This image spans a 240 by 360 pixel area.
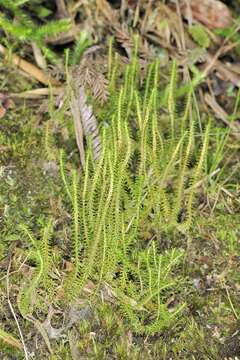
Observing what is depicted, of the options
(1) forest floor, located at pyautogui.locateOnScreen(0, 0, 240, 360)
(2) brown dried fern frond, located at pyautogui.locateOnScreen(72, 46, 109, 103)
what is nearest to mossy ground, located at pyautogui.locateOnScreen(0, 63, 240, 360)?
(1) forest floor, located at pyautogui.locateOnScreen(0, 0, 240, 360)

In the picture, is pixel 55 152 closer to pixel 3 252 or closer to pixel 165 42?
pixel 3 252

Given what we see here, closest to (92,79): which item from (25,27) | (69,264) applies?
(25,27)

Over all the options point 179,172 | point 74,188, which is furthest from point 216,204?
point 74,188

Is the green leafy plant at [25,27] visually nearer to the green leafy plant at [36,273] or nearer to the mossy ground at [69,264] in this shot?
the mossy ground at [69,264]

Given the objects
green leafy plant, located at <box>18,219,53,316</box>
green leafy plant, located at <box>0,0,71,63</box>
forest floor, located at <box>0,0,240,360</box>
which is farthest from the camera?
green leafy plant, located at <box>0,0,71,63</box>

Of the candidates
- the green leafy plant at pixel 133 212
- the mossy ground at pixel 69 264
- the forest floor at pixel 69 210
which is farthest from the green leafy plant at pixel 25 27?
the green leafy plant at pixel 133 212

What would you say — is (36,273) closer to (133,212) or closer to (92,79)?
(133,212)

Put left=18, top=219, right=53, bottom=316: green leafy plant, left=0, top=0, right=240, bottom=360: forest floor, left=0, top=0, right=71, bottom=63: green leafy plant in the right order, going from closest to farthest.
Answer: left=18, top=219, right=53, bottom=316: green leafy plant → left=0, top=0, right=240, bottom=360: forest floor → left=0, top=0, right=71, bottom=63: green leafy plant

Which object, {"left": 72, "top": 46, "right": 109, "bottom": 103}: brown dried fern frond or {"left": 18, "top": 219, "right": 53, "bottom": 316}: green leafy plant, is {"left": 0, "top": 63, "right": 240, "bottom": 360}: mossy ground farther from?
{"left": 72, "top": 46, "right": 109, "bottom": 103}: brown dried fern frond

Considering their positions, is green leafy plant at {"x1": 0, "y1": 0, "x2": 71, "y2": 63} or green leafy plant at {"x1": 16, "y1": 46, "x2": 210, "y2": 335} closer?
green leafy plant at {"x1": 16, "y1": 46, "x2": 210, "y2": 335}
